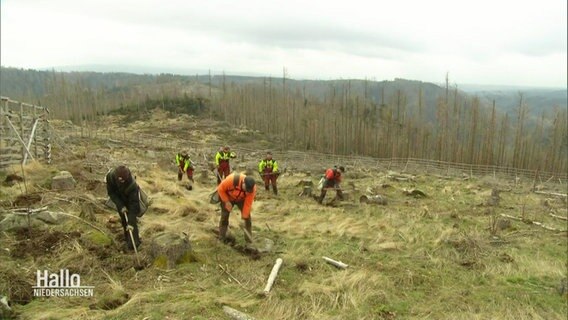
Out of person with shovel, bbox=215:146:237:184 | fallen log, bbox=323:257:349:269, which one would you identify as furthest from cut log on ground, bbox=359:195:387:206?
fallen log, bbox=323:257:349:269

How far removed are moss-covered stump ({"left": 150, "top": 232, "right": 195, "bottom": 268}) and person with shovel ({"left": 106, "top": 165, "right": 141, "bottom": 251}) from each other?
339mm

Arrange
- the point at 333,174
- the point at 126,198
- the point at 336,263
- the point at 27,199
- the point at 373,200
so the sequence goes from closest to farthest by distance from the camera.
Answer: the point at 126,198, the point at 336,263, the point at 27,199, the point at 333,174, the point at 373,200

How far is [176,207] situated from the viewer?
8898 millimetres

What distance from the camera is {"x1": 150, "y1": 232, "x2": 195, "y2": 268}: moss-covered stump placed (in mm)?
5773

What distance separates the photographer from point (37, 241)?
5867 millimetres

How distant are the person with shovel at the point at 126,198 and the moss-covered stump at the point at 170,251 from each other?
339mm

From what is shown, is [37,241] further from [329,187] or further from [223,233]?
[329,187]

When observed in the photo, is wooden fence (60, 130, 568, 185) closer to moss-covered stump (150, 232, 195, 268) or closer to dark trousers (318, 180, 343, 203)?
dark trousers (318, 180, 343, 203)

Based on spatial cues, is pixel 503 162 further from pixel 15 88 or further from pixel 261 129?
pixel 15 88

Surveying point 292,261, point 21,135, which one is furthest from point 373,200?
point 21,135

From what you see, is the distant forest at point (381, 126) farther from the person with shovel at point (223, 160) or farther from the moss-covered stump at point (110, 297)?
the moss-covered stump at point (110, 297)

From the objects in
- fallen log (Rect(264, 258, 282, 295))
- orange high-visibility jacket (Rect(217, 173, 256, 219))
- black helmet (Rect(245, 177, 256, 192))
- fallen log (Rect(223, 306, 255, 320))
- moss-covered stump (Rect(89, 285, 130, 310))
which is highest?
black helmet (Rect(245, 177, 256, 192))

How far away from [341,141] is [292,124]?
827cm

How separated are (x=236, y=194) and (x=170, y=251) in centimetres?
160
